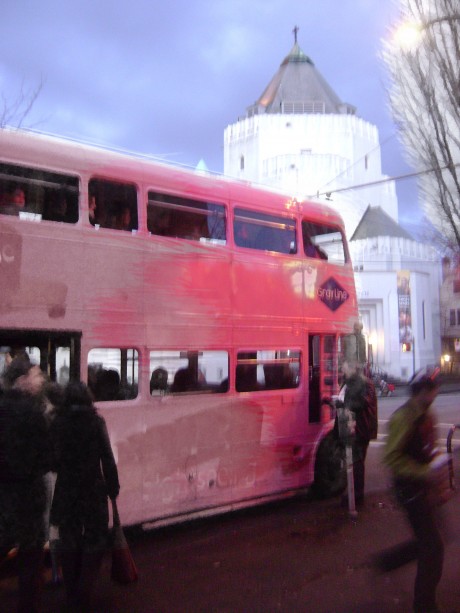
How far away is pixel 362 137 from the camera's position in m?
52.2

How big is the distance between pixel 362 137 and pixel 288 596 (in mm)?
50639

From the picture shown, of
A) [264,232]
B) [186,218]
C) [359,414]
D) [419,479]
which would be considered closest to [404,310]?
[359,414]

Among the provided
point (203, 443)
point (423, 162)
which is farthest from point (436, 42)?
point (203, 443)

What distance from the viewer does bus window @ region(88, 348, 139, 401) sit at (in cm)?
638

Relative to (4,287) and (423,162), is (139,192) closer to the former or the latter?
(4,287)

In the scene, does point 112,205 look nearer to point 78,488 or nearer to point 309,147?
point 78,488

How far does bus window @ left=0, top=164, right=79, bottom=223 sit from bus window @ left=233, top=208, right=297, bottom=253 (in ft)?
7.47

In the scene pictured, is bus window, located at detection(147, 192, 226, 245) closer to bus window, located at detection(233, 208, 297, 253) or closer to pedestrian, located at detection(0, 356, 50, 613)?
bus window, located at detection(233, 208, 297, 253)

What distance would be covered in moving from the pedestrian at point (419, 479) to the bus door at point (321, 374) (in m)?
4.38

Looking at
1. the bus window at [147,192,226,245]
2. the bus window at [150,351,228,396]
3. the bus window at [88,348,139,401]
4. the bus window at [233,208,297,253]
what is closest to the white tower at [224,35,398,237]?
the bus window at [233,208,297,253]

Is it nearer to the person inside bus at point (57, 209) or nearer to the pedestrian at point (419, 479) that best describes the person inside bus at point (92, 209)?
the person inside bus at point (57, 209)

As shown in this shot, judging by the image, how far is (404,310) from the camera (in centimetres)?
4322

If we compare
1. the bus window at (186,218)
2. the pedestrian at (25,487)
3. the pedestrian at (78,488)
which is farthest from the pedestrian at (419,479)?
the bus window at (186,218)

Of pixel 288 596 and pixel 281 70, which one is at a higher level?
pixel 281 70
